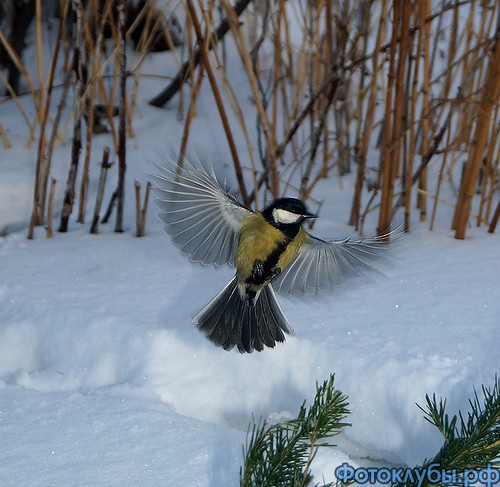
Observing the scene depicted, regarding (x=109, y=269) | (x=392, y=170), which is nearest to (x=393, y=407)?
(x=392, y=170)

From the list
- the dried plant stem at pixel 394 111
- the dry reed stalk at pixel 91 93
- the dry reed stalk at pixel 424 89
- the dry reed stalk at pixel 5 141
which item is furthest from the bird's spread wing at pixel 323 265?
the dry reed stalk at pixel 5 141

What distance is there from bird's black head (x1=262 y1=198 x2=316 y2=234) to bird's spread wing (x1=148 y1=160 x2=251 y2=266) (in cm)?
7

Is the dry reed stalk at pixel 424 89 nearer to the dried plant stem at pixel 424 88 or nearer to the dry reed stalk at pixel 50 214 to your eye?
the dried plant stem at pixel 424 88

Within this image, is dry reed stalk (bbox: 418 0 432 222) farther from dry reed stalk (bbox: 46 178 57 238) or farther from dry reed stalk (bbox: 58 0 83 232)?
dry reed stalk (bbox: 46 178 57 238)

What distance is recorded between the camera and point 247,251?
1271 millimetres

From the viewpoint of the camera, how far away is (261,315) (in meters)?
1.36

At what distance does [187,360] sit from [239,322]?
0.18 meters

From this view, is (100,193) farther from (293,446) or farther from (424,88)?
(293,446)

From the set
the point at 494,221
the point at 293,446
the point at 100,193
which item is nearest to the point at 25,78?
the point at 100,193

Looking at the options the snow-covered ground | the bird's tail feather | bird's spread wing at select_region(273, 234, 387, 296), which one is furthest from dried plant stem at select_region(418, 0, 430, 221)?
the bird's tail feather

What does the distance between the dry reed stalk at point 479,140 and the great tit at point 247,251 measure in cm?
58

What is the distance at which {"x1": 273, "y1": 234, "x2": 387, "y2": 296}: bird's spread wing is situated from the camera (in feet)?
4.33

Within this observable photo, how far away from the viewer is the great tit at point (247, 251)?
49.5 inches

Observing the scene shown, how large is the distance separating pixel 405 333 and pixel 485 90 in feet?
1.98
